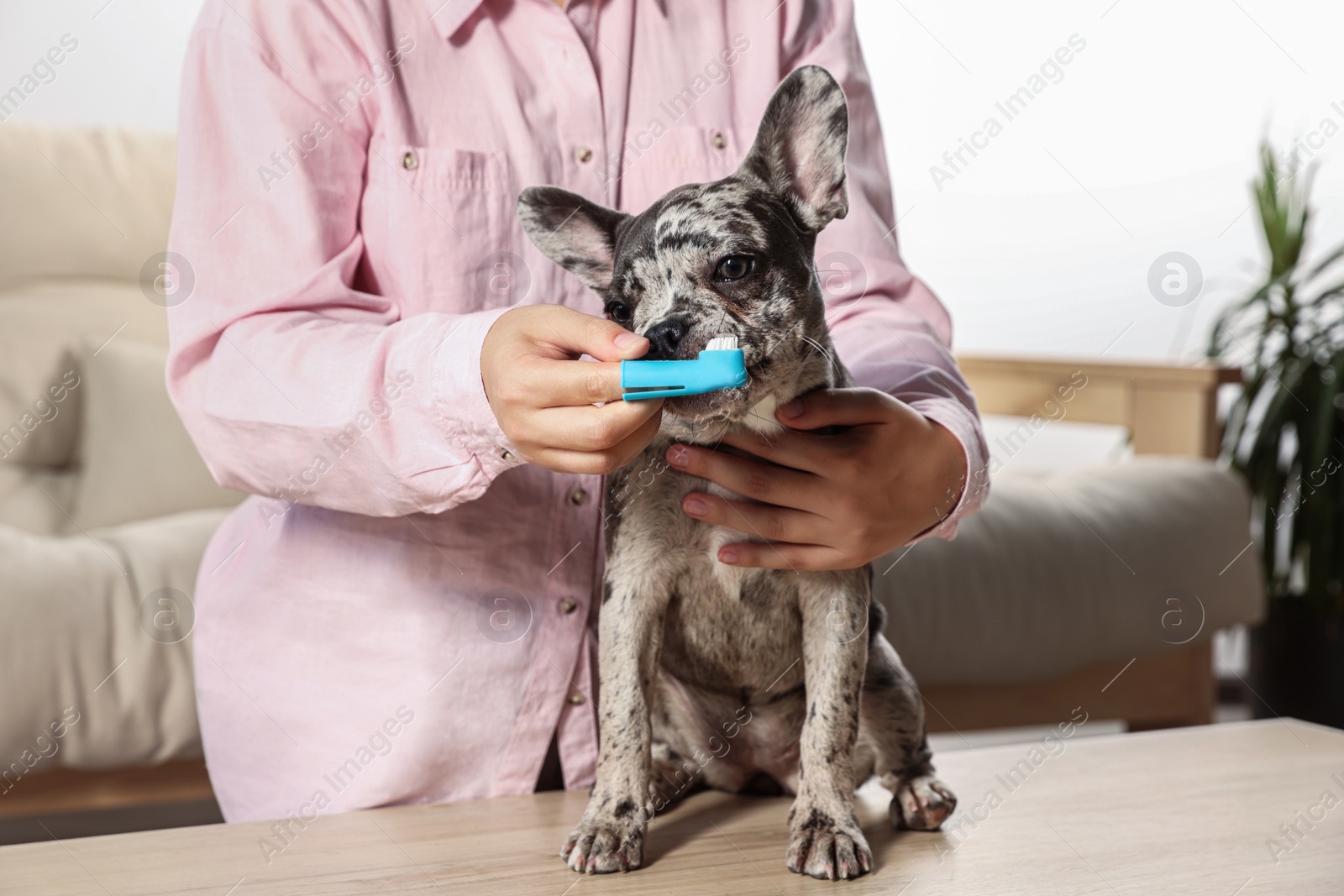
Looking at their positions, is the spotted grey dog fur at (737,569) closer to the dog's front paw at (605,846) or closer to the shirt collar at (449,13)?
the dog's front paw at (605,846)

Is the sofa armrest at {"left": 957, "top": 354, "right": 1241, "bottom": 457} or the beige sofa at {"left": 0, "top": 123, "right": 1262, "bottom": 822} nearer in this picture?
the beige sofa at {"left": 0, "top": 123, "right": 1262, "bottom": 822}

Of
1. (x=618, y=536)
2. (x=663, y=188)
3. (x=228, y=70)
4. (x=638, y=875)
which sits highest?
(x=228, y=70)

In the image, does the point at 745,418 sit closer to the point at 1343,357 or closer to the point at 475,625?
the point at 475,625

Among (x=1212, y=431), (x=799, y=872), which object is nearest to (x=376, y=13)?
(x=799, y=872)

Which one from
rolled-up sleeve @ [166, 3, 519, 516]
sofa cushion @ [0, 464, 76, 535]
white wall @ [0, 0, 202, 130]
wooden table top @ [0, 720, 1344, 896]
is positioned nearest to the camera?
wooden table top @ [0, 720, 1344, 896]

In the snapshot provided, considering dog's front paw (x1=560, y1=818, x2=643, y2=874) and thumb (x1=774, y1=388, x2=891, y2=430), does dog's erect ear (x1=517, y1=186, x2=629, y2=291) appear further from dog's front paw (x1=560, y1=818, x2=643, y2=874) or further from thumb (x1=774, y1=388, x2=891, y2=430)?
dog's front paw (x1=560, y1=818, x2=643, y2=874)

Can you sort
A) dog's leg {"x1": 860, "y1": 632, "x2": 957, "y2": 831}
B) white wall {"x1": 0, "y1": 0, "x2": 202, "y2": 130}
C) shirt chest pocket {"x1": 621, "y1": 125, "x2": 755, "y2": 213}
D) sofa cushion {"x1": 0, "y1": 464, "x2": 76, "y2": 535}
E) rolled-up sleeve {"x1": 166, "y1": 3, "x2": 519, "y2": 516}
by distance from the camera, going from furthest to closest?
1. white wall {"x1": 0, "y1": 0, "x2": 202, "y2": 130}
2. sofa cushion {"x1": 0, "y1": 464, "x2": 76, "y2": 535}
3. shirt chest pocket {"x1": 621, "y1": 125, "x2": 755, "y2": 213}
4. dog's leg {"x1": 860, "y1": 632, "x2": 957, "y2": 831}
5. rolled-up sleeve {"x1": 166, "y1": 3, "x2": 519, "y2": 516}

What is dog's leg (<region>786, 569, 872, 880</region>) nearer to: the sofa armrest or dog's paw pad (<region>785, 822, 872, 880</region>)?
dog's paw pad (<region>785, 822, 872, 880</region>)

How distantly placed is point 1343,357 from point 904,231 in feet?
5.00

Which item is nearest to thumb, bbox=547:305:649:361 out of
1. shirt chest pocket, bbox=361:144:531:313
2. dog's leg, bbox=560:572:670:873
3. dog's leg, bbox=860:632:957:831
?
dog's leg, bbox=560:572:670:873

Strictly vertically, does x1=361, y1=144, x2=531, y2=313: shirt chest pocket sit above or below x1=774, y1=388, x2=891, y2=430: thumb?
above

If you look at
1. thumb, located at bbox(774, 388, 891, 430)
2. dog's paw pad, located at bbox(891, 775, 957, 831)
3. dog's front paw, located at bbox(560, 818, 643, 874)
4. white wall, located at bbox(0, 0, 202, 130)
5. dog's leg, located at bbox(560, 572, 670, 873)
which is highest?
white wall, located at bbox(0, 0, 202, 130)

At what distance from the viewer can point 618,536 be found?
3.46ft

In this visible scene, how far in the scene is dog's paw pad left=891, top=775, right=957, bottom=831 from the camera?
1.08m
